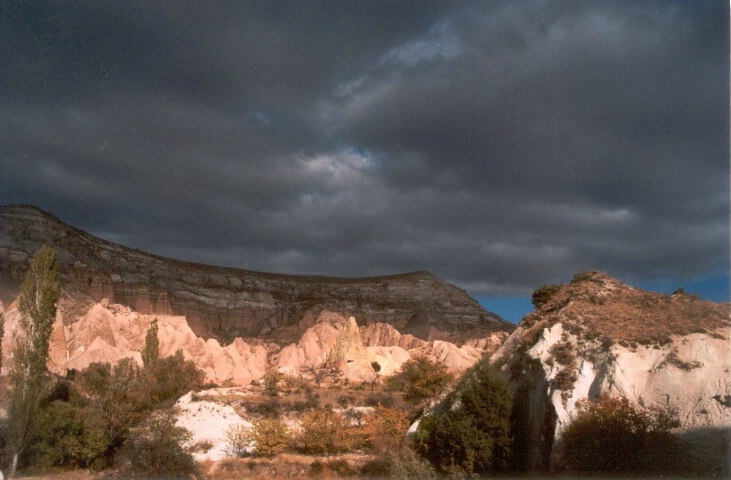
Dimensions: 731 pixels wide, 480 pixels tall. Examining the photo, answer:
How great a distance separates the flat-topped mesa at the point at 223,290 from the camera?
286 ft

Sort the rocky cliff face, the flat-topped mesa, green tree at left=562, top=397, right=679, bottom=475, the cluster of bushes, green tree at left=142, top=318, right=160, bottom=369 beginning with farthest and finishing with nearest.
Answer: the flat-topped mesa → green tree at left=142, top=318, right=160, bottom=369 → the cluster of bushes → the rocky cliff face → green tree at left=562, top=397, right=679, bottom=475

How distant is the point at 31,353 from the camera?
26.8 meters

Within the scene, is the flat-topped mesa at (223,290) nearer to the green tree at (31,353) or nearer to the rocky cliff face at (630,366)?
the green tree at (31,353)

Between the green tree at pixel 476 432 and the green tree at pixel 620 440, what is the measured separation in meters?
3.20

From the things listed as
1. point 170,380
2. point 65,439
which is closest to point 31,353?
point 65,439

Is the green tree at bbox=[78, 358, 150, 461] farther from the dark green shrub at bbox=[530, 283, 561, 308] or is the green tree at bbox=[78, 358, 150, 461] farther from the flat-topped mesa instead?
the flat-topped mesa

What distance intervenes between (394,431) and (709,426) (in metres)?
16.2

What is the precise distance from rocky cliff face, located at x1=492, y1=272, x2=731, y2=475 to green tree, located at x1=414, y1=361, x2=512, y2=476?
0.93 metres

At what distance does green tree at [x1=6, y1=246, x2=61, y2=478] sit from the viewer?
25.5m

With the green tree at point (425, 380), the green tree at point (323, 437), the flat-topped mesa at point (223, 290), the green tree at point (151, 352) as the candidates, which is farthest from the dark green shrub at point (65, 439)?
the flat-topped mesa at point (223, 290)

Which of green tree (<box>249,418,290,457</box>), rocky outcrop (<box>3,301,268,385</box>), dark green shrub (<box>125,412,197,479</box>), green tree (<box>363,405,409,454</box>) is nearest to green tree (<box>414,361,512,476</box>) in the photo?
green tree (<box>363,405,409,454</box>)

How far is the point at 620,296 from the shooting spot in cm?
2519

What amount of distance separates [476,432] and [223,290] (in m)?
98.1

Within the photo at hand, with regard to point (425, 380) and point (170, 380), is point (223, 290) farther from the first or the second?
point (425, 380)
